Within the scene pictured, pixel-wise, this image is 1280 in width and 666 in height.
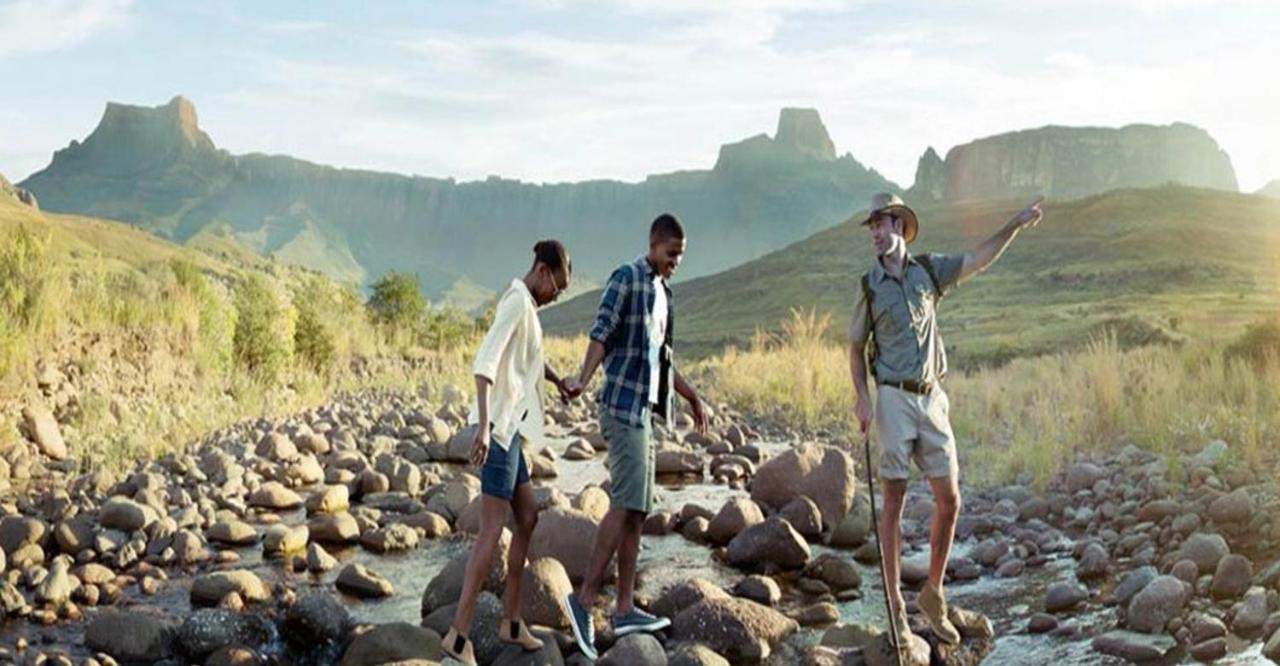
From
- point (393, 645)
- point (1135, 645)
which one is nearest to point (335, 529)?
point (393, 645)

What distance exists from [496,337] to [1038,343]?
105 ft

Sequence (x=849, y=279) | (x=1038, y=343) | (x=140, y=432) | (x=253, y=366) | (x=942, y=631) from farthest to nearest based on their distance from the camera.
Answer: (x=849, y=279) < (x=1038, y=343) < (x=253, y=366) < (x=140, y=432) < (x=942, y=631)

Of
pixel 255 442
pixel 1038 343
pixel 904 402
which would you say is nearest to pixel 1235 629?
pixel 904 402

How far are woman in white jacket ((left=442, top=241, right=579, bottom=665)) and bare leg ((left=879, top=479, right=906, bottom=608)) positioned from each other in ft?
6.05

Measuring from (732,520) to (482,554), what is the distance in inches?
146

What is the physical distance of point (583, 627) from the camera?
6.36 metres

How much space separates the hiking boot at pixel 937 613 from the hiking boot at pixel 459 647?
241 cm

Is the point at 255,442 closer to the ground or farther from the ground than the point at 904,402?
closer to the ground

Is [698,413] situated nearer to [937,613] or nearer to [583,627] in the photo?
[583,627]

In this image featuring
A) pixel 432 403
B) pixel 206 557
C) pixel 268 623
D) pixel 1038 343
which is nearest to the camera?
pixel 268 623

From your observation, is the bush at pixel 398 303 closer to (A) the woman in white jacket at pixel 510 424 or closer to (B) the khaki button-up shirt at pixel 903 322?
(A) the woman in white jacket at pixel 510 424

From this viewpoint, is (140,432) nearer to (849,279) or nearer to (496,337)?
(496,337)

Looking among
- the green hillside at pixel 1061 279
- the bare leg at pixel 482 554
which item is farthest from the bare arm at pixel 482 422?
the green hillside at pixel 1061 279

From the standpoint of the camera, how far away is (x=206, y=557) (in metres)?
8.84
